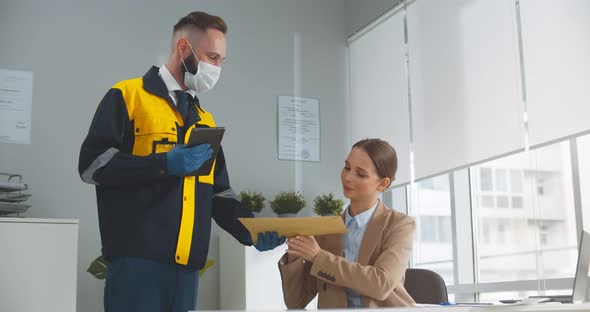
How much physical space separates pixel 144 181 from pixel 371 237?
0.69 metres

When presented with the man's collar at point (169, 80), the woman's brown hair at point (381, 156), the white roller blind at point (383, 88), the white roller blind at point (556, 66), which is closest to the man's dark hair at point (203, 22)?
the man's collar at point (169, 80)

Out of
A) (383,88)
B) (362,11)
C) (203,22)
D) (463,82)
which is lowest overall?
(203,22)

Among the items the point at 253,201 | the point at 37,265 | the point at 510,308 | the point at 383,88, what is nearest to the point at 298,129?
the point at 383,88

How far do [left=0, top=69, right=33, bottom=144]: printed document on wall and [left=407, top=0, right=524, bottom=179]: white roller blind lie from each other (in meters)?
2.29

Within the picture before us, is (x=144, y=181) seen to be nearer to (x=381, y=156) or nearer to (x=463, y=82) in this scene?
(x=381, y=156)

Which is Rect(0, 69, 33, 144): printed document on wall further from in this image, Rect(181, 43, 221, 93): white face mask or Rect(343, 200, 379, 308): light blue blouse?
Rect(343, 200, 379, 308): light blue blouse

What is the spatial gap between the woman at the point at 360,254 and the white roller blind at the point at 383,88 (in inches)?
91.0

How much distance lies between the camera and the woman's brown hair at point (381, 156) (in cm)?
232

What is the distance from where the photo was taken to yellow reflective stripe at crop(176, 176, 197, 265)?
6.92ft

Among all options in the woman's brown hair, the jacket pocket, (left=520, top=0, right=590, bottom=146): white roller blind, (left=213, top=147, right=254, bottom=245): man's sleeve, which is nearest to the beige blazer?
the woman's brown hair

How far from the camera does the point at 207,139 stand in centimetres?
211

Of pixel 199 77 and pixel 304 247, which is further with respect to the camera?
pixel 199 77

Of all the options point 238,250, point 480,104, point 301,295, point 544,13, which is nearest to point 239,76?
point 238,250

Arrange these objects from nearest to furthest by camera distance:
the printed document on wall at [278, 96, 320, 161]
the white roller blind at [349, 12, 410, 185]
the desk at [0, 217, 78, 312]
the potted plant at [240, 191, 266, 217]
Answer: the desk at [0, 217, 78, 312], the potted plant at [240, 191, 266, 217], the white roller blind at [349, 12, 410, 185], the printed document on wall at [278, 96, 320, 161]
